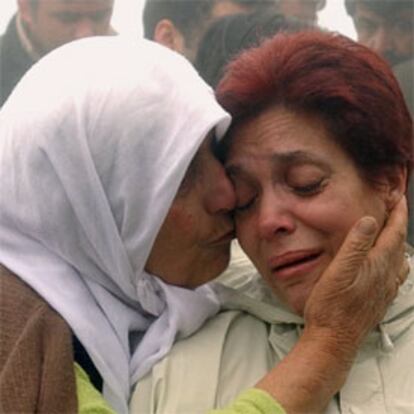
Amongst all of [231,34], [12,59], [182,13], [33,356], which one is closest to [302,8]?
[182,13]

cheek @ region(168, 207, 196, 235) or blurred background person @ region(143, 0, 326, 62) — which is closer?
cheek @ region(168, 207, 196, 235)

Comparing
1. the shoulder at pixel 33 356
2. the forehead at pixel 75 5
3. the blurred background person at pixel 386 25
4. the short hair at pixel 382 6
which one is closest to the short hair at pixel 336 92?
the shoulder at pixel 33 356

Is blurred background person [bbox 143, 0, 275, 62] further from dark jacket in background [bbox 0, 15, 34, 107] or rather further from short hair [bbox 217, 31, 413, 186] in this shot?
short hair [bbox 217, 31, 413, 186]

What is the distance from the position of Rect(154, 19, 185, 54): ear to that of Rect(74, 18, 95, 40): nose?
26 centimetres

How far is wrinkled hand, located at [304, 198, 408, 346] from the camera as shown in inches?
73.7

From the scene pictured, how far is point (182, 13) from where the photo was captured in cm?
357

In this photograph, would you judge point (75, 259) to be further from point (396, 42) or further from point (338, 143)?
point (396, 42)

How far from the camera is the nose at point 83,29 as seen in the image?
137 inches

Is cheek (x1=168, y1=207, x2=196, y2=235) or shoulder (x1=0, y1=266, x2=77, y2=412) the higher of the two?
cheek (x1=168, y1=207, x2=196, y2=235)

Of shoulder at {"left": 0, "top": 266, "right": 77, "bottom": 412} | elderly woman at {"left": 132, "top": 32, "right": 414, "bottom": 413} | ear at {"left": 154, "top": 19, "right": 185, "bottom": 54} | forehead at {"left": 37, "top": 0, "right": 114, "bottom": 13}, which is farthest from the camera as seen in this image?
ear at {"left": 154, "top": 19, "right": 185, "bottom": 54}

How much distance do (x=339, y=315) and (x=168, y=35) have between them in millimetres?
1952

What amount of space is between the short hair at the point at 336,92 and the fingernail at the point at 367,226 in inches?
5.4

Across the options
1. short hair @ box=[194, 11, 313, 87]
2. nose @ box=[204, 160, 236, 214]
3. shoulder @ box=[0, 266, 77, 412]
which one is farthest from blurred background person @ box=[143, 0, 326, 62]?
shoulder @ box=[0, 266, 77, 412]

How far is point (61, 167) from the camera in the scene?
1.89 m
